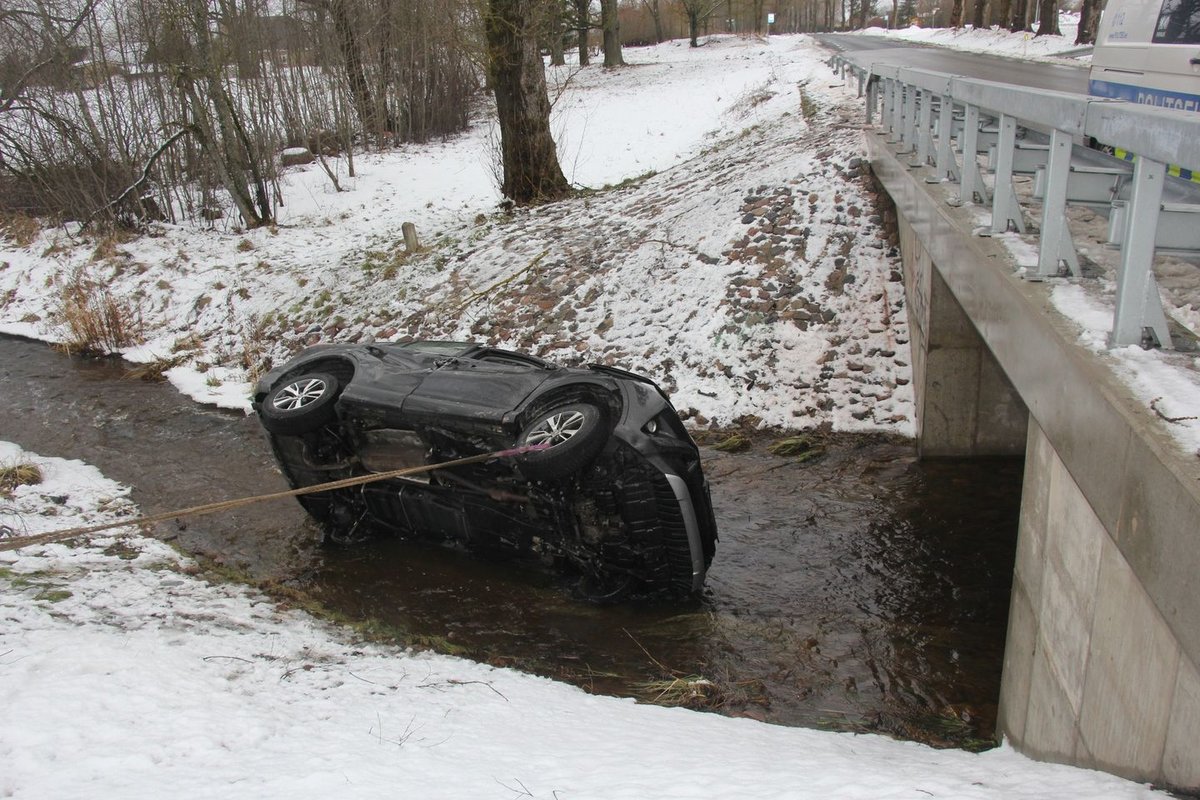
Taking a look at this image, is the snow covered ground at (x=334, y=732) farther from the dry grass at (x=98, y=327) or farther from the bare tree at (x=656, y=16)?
the bare tree at (x=656, y=16)

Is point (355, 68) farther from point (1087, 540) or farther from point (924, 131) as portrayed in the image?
point (1087, 540)

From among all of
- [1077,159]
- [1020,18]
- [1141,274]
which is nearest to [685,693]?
[1141,274]

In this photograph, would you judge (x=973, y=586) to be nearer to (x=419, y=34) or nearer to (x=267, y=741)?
(x=267, y=741)

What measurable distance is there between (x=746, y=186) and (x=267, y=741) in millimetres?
10950

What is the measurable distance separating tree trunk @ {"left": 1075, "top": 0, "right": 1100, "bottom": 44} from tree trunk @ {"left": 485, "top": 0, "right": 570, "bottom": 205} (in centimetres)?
2135

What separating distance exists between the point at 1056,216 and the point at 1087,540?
1.85 meters

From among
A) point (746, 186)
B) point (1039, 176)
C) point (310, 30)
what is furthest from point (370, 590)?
point (310, 30)

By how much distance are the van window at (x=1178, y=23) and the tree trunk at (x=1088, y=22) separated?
76.0ft

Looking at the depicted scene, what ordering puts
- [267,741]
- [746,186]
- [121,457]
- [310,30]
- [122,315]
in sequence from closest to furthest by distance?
1. [267,741]
2. [121,457]
3. [746,186]
4. [122,315]
5. [310,30]

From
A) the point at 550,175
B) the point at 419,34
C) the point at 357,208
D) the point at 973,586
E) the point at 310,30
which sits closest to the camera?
the point at 973,586

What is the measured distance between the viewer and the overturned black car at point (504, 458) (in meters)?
5.86

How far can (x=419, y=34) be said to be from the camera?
2375 centimetres

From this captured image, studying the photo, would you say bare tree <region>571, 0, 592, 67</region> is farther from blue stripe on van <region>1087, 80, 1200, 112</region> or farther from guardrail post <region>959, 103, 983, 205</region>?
guardrail post <region>959, 103, 983, 205</region>

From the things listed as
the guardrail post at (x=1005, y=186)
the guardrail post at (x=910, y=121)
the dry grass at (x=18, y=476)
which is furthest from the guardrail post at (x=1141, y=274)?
the dry grass at (x=18, y=476)
